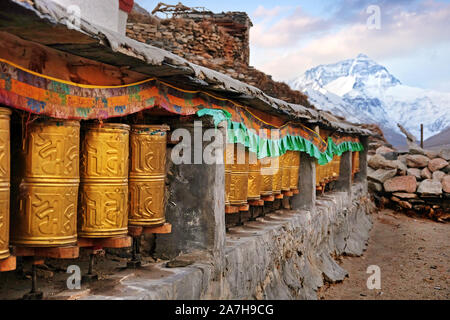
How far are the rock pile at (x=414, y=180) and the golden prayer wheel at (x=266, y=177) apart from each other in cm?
954

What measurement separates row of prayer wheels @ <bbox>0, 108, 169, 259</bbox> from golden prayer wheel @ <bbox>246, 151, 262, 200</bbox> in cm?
210

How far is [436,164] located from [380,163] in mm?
1675

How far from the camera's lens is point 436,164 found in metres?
15.5

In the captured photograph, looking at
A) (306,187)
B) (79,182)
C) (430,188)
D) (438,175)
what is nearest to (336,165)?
(306,187)

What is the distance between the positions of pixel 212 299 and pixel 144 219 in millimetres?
907

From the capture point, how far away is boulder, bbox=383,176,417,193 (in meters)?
14.8

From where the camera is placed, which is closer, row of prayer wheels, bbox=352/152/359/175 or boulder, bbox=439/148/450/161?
row of prayer wheels, bbox=352/152/359/175

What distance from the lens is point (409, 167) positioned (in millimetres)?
16156

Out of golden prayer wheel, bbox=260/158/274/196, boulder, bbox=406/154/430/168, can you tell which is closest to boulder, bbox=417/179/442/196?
boulder, bbox=406/154/430/168

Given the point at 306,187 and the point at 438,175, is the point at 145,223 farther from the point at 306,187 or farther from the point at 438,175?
the point at 438,175

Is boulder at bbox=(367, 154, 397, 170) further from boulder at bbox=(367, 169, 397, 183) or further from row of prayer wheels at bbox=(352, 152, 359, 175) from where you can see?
row of prayer wheels at bbox=(352, 152, 359, 175)

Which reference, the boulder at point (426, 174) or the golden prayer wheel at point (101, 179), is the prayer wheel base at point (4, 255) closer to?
the golden prayer wheel at point (101, 179)

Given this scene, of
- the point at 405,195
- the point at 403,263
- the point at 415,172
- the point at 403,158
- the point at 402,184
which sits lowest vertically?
the point at 403,263

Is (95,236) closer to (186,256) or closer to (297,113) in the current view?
(186,256)
